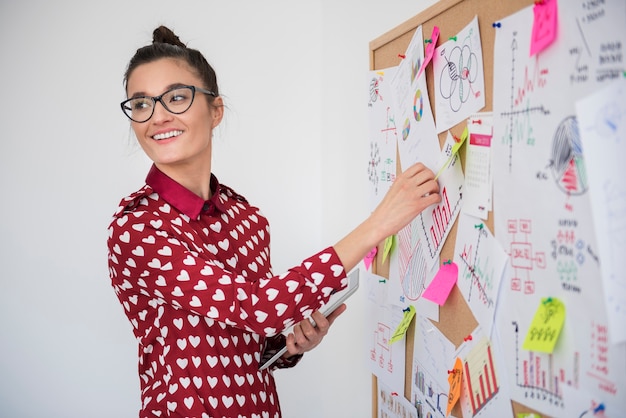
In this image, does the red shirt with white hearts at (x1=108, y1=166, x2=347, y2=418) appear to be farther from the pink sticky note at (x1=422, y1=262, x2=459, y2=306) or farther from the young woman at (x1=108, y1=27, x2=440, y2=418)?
the pink sticky note at (x1=422, y1=262, x2=459, y2=306)

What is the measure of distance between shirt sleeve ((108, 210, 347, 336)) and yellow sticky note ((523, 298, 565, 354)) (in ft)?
1.16

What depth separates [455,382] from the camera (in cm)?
124

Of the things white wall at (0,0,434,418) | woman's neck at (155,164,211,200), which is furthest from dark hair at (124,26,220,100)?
white wall at (0,0,434,418)

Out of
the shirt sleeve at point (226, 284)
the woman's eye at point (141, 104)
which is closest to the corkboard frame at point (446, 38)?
the shirt sleeve at point (226, 284)

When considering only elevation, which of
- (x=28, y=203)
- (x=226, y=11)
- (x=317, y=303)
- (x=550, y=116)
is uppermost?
(x=226, y=11)

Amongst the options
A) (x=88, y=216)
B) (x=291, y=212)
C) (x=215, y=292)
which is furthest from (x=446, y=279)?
(x=88, y=216)

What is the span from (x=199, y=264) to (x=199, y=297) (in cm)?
6

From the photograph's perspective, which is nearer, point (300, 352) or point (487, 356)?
point (487, 356)

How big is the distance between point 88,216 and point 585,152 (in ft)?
6.34

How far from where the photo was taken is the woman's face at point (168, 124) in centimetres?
139

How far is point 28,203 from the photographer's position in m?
2.30

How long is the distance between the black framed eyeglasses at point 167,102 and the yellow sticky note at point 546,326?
2.84ft

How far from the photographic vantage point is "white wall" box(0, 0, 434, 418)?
90.0 inches

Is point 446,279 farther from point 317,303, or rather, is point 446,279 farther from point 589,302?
point 589,302
